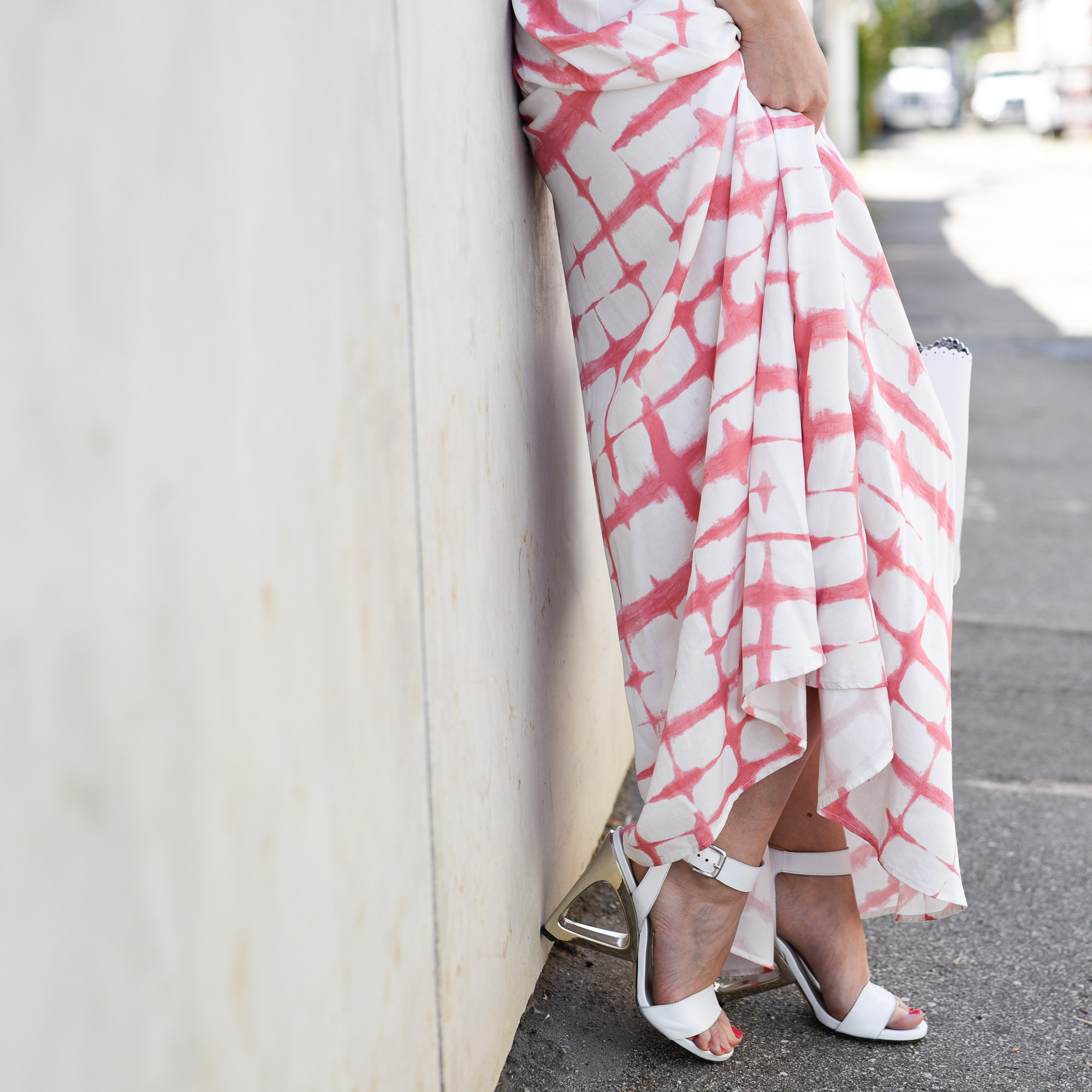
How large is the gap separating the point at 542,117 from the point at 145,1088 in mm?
1114

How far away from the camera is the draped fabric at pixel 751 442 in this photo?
1.27 meters

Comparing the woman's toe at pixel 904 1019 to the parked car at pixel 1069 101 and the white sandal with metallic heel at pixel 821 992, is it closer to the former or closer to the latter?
the white sandal with metallic heel at pixel 821 992

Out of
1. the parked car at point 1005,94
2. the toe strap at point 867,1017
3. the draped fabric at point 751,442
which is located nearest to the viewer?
the draped fabric at point 751,442

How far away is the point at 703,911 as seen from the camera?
1.43 meters

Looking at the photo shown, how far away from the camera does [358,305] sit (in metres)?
0.92

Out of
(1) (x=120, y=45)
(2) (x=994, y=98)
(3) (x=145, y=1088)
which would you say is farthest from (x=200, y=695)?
(2) (x=994, y=98)

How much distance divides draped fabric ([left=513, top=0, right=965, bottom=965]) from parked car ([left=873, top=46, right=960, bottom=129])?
28.7m

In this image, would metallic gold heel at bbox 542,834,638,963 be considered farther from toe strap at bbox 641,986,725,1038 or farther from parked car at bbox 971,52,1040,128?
parked car at bbox 971,52,1040,128

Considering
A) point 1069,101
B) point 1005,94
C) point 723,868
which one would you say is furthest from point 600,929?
point 1005,94

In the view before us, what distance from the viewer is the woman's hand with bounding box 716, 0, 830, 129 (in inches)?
52.1

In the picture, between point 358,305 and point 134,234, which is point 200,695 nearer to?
point 134,234

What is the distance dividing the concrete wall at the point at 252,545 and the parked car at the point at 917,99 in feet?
95.2

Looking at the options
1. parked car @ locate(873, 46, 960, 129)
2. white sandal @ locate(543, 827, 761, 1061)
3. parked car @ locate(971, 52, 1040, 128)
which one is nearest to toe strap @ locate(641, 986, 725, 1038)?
white sandal @ locate(543, 827, 761, 1061)

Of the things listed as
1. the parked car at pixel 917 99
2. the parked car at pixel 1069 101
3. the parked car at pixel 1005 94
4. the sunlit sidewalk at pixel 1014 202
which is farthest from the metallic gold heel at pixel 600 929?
the parked car at pixel 917 99
